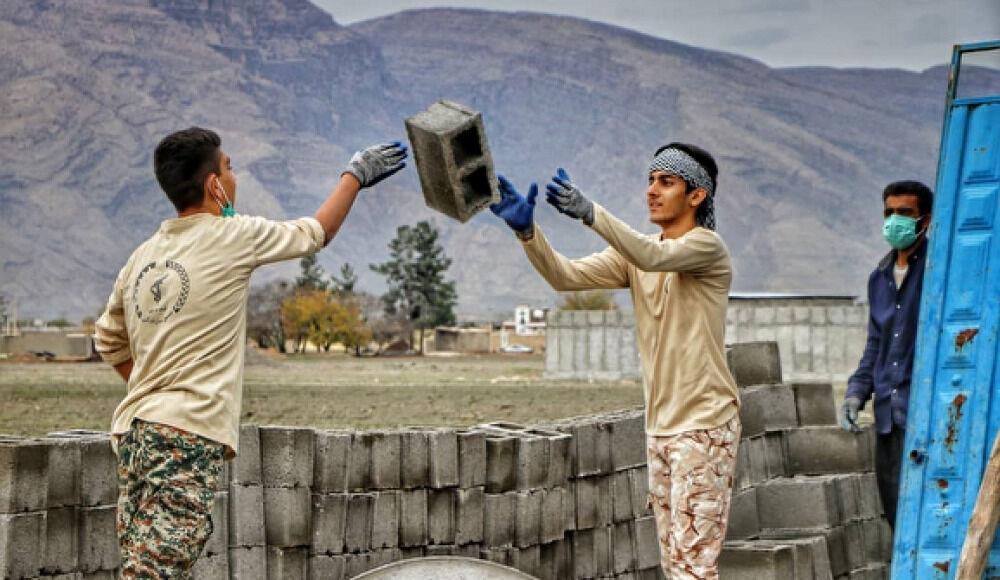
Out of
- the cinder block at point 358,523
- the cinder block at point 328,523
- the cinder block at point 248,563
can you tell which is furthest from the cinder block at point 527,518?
the cinder block at point 248,563

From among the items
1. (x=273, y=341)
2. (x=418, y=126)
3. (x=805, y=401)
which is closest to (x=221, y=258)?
(x=418, y=126)

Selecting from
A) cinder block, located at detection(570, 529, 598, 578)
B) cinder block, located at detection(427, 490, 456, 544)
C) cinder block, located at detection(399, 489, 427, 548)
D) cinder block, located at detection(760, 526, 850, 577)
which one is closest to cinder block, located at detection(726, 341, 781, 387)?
cinder block, located at detection(760, 526, 850, 577)

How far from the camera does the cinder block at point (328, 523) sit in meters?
6.36

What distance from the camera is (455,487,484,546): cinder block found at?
672cm

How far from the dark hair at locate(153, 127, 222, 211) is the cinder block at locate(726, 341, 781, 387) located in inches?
175

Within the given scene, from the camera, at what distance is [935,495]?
6852 millimetres

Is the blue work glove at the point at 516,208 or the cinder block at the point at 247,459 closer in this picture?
the blue work glove at the point at 516,208

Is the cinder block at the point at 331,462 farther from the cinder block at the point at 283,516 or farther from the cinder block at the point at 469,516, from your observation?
the cinder block at the point at 469,516

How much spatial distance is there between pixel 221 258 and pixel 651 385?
159 cm

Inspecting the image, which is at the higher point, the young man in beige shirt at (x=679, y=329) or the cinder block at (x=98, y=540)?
the young man in beige shirt at (x=679, y=329)

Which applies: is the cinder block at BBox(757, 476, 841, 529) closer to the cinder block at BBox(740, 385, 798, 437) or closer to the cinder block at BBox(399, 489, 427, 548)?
the cinder block at BBox(740, 385, 798, 437)

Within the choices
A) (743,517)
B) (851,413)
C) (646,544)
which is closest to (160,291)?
(646,544)

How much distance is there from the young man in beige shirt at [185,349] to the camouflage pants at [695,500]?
143 centimetres

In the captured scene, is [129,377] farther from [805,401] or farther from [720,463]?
[805,401]
